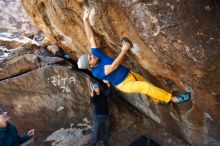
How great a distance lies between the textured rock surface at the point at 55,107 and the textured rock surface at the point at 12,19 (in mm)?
16219

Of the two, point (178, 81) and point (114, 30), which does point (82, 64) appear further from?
point (178, 81)

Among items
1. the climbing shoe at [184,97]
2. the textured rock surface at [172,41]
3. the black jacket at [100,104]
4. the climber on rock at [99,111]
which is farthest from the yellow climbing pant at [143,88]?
the black jacket at [100,104]

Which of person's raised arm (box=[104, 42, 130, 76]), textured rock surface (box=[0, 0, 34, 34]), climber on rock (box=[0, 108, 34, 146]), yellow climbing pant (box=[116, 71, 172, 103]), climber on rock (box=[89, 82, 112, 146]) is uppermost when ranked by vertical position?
textured rock surface (box=[0, 0, 34, 34])

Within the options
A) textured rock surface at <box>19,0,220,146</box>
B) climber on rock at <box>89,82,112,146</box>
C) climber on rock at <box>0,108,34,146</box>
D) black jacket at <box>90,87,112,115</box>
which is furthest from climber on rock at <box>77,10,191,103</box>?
black jacket at <box>90,87,112,115</box>

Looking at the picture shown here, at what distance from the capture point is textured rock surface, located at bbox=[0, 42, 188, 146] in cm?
793

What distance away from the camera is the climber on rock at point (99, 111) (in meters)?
7.30

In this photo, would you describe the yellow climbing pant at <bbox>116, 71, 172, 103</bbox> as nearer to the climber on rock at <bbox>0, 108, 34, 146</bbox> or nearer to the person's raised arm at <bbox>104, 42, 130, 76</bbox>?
the person's raised arm at <bbox>104, 42, 130, 76</bbox>

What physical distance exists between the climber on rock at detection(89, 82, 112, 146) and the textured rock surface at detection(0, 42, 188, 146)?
29 cm

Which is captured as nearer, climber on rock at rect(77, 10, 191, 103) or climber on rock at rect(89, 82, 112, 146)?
climber on rock at rect(77, 10, 191, 103)

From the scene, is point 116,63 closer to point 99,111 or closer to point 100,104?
point 100,104

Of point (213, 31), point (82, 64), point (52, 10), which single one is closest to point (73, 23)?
point (52, 10)

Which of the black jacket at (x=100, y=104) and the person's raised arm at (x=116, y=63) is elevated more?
the person's raised arm at (x=116, y=63)

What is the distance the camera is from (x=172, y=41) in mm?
4391

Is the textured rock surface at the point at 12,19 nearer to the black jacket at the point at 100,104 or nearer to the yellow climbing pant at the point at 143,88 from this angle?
the black jacket at the point at 100,104
